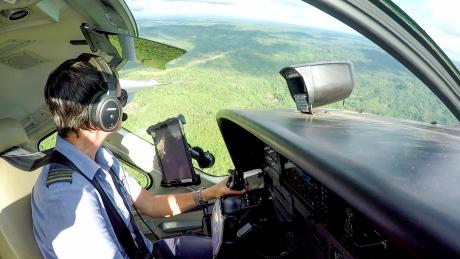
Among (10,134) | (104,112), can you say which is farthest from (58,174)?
(10,134)

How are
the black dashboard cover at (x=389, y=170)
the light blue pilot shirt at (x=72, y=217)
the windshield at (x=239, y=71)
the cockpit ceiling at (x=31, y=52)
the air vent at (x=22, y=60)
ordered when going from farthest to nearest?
the windshield at (x=239, y=71)
the air vent at (x=22, y=60)
the cockpit ceiling at (x=31, y=52)
the light blue pilot shirt at (x=72, y=217)
the black dashboard cover at (x=389, y=170)

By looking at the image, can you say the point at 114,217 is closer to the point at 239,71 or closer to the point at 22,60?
the point at 22,60

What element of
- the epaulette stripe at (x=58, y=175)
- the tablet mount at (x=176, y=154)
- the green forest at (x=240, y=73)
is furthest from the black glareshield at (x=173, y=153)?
the green forest at (x=240, y=73)

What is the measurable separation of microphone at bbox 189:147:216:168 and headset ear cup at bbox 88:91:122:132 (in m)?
1.38

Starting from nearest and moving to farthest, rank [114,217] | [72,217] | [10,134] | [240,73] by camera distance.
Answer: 1. [72,217]
2. [114,217]
3. [10,134]
4. [240,73]

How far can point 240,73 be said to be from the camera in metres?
20.5

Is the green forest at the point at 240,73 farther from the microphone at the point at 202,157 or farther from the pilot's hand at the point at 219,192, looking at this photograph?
the pilot's hand at the point at 219,192

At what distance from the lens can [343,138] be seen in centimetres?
109

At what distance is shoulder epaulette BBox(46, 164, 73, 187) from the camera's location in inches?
49.2

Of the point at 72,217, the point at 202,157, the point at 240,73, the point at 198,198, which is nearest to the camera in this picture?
the point at 72,217

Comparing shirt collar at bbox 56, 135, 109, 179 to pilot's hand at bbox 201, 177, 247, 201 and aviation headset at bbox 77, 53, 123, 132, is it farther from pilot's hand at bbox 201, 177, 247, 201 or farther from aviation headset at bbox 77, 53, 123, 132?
pilot's hand at bbox 201, 177, 247, 201

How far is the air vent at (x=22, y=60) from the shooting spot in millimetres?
1974

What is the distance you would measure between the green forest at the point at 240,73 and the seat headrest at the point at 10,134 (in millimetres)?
6919

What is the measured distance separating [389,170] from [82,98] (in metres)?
0.99
